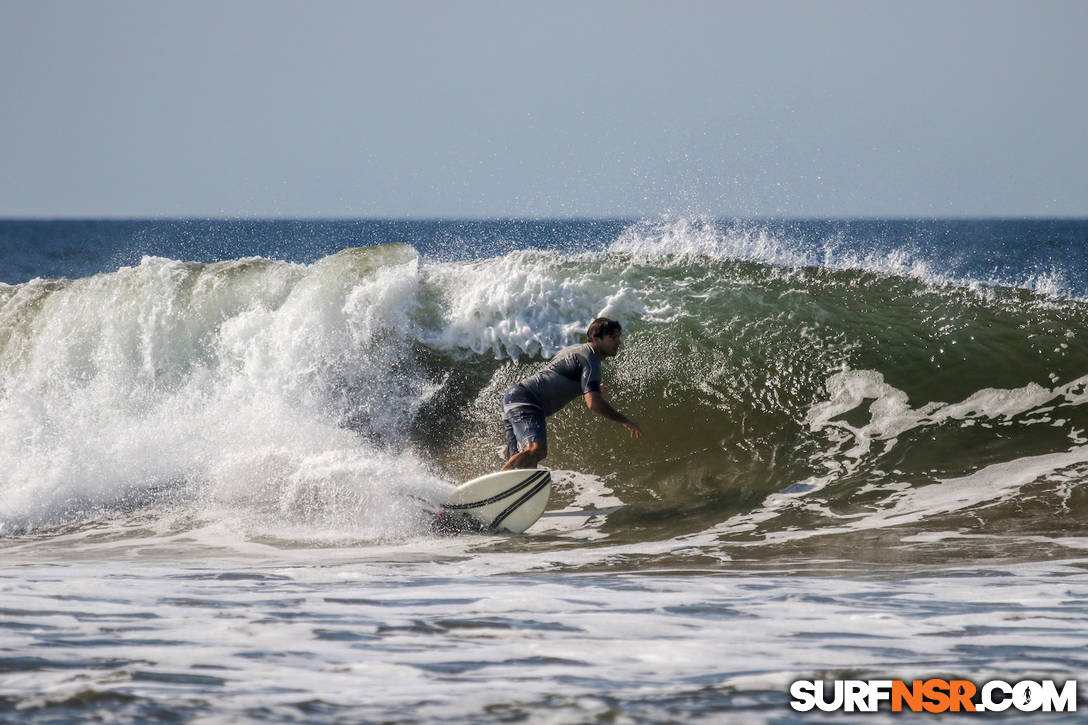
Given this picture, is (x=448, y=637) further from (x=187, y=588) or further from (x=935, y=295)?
(x=935, y=295)

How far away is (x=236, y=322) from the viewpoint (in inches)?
395

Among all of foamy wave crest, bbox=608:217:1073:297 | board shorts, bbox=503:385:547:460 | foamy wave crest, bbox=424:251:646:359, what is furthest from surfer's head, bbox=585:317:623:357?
foamy wave crest, bbox=608:217:1073:297

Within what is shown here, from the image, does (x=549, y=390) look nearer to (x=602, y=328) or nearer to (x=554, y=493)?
(x=602, y=328)

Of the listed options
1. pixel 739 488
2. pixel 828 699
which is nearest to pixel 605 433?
pixel 739 488

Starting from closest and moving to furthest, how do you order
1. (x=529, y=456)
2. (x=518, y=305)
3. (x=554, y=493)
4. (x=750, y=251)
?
(x=529, y=456) → (x=554, y=493) → (x=518, y=305) → (x=750, y=251)

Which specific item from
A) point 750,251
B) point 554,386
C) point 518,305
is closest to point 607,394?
point 518,305

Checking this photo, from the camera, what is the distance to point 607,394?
9.52 m

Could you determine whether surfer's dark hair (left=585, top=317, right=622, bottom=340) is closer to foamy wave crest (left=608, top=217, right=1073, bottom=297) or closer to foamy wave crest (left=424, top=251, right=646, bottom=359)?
foamy wave crest (left=424, top=251, right=646, bottom=359)

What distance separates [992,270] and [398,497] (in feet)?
114

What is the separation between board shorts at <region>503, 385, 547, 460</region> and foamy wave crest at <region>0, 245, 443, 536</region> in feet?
2.49

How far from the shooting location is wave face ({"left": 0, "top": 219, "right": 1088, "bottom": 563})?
7.30 m

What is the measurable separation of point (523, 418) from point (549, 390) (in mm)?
286

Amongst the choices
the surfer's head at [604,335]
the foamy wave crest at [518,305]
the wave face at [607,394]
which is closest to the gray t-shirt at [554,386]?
the surfer's head at [604,335]

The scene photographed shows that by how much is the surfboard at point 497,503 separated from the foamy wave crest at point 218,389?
261 mm
